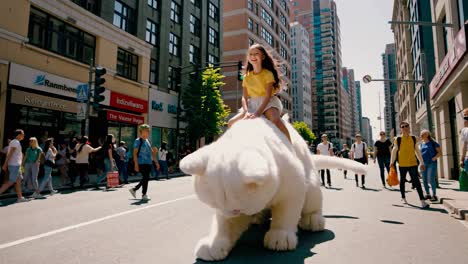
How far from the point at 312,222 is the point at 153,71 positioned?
77.6 feet

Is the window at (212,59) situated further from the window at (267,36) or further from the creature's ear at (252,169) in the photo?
the creature's ear at (252,169)

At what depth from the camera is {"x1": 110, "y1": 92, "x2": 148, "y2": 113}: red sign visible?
20.1m

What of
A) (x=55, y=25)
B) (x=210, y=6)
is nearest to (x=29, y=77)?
(x=55, y=25)

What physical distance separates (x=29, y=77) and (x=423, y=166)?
17021 mm

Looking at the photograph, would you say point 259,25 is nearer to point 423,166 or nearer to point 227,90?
point 227,90

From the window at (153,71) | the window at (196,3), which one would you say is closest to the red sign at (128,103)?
the window at (153,71)

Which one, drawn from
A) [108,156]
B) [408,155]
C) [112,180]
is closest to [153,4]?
[108,156]

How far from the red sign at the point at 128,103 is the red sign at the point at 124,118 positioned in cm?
53

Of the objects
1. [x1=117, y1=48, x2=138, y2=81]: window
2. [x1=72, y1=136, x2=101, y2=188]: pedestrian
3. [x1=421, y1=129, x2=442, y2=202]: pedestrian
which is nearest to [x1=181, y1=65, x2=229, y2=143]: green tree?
[x1=117, y1=48, x2=138, y2=81]: window

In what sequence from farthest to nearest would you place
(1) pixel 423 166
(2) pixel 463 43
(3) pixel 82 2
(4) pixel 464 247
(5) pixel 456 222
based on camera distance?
(3) pixel 82 2, (2) pixel 463 43, (1) pixel 423 166, (5) pixel 456 222, (4) pixel 464 247

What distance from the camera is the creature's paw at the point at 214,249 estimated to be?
292cm

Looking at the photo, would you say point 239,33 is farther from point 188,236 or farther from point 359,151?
point 188,236

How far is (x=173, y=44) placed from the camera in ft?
90.7

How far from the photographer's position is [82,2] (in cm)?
1870
